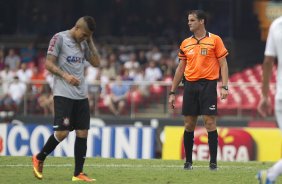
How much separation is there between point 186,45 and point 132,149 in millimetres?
8857

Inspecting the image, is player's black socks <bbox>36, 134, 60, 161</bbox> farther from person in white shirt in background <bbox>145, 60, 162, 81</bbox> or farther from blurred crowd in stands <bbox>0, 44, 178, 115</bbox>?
person in white shirt in background <bbox>145, 60, 162, 81</bbox>

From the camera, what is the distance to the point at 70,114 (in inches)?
457

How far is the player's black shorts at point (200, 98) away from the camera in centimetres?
1318

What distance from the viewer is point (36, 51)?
31.7 metres

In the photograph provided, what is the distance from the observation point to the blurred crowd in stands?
24219 mm

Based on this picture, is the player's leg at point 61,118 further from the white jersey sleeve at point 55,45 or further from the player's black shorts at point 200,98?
the player's black shorts at point 200,98

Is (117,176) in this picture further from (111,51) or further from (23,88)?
(111,51)

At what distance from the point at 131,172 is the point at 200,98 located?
1.48 m

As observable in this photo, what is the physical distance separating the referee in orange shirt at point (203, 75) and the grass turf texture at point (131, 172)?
22.2 inches

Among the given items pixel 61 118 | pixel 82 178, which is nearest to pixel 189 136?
pixel 82 178

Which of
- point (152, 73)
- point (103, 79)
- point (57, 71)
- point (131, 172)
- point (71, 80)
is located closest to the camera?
point (71, 80)

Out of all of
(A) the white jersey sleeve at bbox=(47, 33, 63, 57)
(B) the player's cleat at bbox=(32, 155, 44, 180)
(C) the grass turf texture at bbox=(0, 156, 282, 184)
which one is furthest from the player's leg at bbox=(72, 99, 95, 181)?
(A) the white jersey sleeve at bbox=(47, 33, 63, 57)

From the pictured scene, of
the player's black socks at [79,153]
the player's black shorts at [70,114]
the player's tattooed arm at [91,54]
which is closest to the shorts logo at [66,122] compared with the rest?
the player's black shorts at [70,114]

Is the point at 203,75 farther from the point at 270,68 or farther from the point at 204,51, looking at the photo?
the point at 270,68
